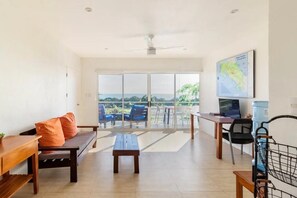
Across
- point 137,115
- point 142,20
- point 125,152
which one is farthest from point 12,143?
point 137,115

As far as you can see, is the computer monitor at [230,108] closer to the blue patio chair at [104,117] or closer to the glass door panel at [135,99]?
the glass door panel at [135,99]

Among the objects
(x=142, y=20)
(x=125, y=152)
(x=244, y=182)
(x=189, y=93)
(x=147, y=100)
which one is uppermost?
(x=142, y=20)

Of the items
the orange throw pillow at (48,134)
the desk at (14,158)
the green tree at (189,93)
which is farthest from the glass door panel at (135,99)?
the desk at (14,158)

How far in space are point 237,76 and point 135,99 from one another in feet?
12.0

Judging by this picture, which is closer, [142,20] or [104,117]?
[142,20]

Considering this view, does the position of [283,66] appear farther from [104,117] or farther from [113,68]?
[104,117]

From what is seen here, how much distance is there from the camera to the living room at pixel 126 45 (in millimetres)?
1645

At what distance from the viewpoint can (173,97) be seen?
25.6 ft

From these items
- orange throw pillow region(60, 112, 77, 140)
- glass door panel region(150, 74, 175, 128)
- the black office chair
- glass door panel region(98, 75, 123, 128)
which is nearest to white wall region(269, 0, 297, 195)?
the black office chair

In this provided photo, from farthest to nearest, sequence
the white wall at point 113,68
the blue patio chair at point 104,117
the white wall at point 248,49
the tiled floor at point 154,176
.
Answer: the blue patio chair at point 104,117 < the white wall at point 113,68 < the white wall at point 248,49 < the tiled floor at point 154,176

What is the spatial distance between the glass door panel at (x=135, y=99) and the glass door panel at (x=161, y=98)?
0.87 feet

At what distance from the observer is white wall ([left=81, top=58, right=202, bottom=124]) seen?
24.4 ft

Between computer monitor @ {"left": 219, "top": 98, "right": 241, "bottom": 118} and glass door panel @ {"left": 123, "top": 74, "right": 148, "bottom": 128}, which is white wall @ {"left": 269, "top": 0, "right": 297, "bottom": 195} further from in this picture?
glass door panel @ {"left": 123, "top": 74, "right": 148, "bottom": 128}

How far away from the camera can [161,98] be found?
25.6 feet
